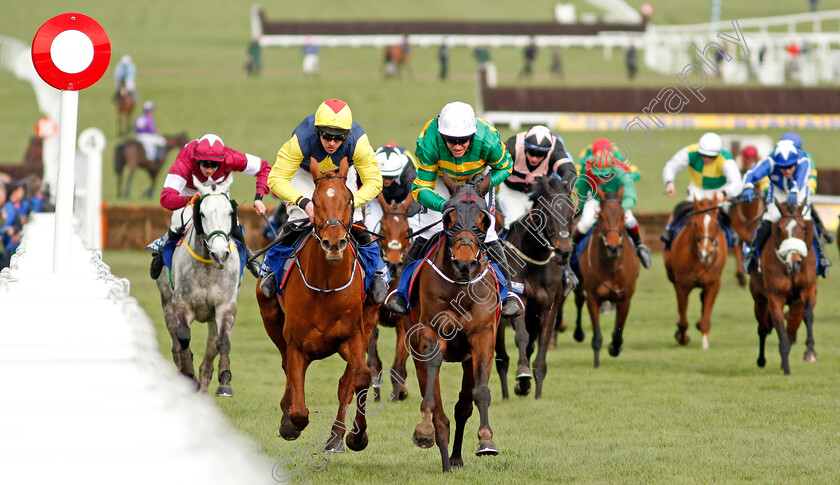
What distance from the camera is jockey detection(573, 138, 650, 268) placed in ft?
37.2

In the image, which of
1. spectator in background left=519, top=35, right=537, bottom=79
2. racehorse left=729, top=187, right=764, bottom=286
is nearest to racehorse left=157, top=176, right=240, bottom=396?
racehorse left=729, top=187, right=764, bottom=286

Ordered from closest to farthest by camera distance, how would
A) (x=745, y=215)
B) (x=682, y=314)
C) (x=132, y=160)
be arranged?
(x=682, y=314), (x=745, y=215), (x=132, y=160)

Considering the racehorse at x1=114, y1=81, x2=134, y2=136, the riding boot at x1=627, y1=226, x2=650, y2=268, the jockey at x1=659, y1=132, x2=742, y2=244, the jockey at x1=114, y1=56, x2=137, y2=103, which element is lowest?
the riding boot at x1=627, y1=226, x2=650, y2=268

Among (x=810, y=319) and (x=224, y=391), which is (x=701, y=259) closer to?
(x=810, y=319)

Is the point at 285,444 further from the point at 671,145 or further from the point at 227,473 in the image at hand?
the point at 671,145

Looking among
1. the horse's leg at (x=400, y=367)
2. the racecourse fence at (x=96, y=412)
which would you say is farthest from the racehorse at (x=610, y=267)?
the racecourse fence at (x=96, y=412)

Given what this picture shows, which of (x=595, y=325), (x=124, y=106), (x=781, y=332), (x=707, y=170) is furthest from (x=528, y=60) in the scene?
(x=781, y=332)

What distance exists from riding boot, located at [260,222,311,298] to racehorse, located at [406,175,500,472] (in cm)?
82

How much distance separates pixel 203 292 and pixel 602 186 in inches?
186

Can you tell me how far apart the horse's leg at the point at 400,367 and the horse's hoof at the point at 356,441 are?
5.96 feet

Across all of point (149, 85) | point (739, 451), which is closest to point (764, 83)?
point (149, 85)

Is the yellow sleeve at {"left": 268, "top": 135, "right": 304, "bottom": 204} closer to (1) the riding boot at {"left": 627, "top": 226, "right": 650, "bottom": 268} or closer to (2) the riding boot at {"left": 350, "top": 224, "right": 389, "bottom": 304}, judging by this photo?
(2) the riding boot at {"left": 350, "top": 224, "right": 389, "bottom": 304}

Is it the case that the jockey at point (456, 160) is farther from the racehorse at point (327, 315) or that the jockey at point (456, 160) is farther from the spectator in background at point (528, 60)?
the spectator in background at point (528, 60)

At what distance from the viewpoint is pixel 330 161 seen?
6.95 m
